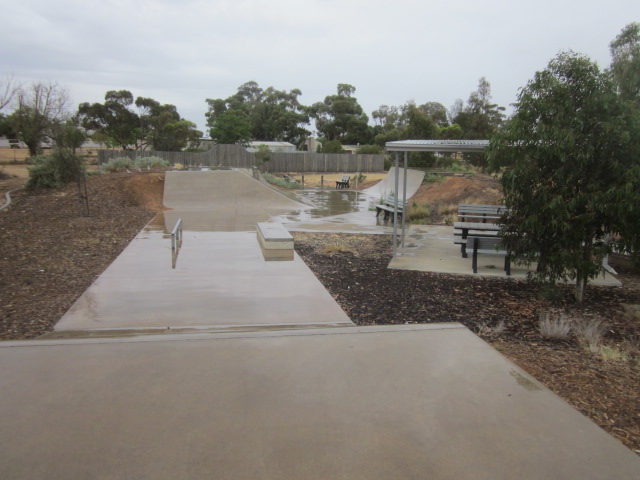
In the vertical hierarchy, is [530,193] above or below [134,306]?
above

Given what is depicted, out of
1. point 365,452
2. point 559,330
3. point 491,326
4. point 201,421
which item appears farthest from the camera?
point 491,326

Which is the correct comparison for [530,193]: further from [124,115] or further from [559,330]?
[124,115]

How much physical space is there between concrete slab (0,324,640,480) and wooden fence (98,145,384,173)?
36507 mm

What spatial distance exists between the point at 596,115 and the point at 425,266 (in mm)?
3611

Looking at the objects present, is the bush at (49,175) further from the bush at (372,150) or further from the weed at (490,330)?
the bush at (372,150)

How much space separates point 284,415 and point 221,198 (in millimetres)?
15659

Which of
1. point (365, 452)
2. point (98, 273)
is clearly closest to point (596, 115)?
point (365, 452)

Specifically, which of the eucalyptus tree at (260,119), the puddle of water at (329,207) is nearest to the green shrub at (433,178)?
the puddle of water at (329,207)

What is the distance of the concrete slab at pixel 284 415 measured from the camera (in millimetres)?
2896

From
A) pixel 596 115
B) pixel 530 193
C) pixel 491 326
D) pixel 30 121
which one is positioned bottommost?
pixel 491 326

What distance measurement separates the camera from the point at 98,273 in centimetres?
783

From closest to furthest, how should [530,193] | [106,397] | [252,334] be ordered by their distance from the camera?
[106,397]
[252,334]
[530,193]

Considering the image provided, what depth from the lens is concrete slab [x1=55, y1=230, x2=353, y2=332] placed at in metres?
5.61

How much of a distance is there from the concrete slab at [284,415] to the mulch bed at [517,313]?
37 centimetres
